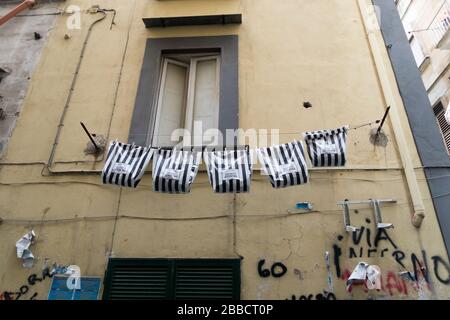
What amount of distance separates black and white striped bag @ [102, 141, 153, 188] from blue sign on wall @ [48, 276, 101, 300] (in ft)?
5.26

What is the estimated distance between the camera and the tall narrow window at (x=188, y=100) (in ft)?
22.5

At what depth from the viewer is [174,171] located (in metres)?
5.52

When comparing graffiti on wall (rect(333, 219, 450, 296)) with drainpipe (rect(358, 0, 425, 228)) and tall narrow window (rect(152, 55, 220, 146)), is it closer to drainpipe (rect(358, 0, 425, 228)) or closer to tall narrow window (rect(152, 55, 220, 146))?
drainpipe (rect(358, 0, 425, 228))

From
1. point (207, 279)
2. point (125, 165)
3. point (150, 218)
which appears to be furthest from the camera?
point (150, 218)

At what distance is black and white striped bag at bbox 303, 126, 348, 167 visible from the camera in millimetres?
5469

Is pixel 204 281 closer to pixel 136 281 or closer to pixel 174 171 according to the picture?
pixel 136 281

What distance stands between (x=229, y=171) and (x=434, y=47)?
12.5m

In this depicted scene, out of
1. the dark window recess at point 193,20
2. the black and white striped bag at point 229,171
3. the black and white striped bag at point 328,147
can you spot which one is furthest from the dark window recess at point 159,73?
the black and white striped bag at point 328,147

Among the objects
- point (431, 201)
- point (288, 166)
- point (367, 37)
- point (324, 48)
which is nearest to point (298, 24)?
point (324, 48)

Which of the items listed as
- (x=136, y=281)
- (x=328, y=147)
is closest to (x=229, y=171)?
(x=328, y=147)

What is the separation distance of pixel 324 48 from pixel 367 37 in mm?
992

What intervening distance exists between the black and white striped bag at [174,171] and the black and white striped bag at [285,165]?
112cm
